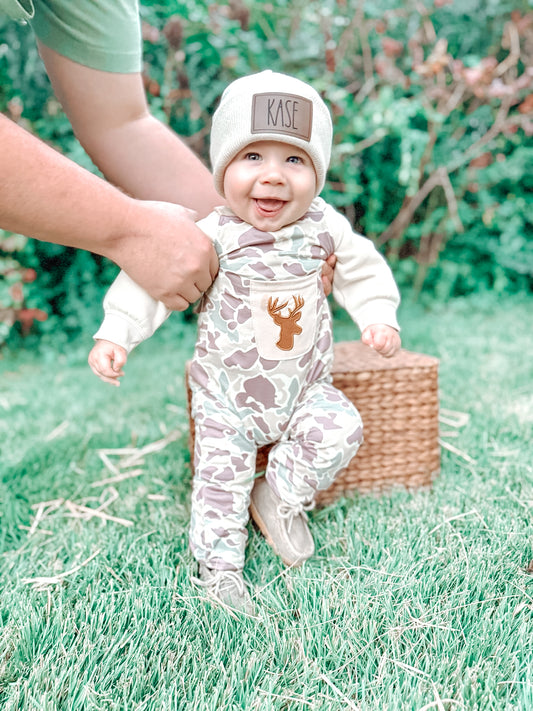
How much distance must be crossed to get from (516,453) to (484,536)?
1.52ft

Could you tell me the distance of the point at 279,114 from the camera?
114cm

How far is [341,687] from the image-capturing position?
0.92 meters

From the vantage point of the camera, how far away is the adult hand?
115 centimetres

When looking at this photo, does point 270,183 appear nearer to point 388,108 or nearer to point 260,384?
point 260,384

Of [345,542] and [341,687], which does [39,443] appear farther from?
[341,687]

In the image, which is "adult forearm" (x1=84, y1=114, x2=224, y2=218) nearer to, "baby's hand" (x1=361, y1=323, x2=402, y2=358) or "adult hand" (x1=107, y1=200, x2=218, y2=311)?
"adult hand" (x1=107, y1=200, x2=218, y2=311)

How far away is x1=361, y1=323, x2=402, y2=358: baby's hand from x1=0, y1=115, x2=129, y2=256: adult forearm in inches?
21.1

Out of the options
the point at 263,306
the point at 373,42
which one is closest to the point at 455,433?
the point at 263,306

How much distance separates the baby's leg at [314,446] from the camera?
126 cm

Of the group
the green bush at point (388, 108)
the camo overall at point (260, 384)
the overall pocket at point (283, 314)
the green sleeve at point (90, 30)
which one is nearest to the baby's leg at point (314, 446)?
the camo overall at point (260, 384)

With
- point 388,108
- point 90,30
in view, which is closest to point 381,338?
point 90,30

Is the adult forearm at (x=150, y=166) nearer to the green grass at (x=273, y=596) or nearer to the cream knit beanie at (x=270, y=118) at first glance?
the cream knit beanie at (x=270, y=118)

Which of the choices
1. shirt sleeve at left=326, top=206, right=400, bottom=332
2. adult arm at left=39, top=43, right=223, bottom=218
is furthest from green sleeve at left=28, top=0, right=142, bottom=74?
shirt sleeve at left=326, top=206, right=400, bottom=332

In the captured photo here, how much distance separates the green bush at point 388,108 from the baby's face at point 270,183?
1857mm
